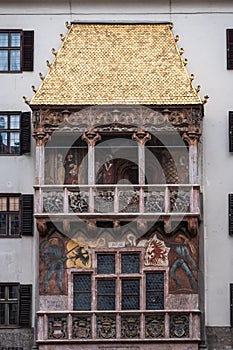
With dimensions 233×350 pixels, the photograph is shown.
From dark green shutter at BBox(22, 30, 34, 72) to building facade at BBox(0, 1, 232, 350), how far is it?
4 cm

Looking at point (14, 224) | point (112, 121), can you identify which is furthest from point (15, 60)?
point (14, 224)

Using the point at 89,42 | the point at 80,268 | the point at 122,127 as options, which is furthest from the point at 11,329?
the point at 89,42

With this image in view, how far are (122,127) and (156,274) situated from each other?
5093 mm

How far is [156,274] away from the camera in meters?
36.1

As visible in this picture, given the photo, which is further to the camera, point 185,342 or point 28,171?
point 28,171

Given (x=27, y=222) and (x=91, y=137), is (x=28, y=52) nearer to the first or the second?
(x=91, y=137)

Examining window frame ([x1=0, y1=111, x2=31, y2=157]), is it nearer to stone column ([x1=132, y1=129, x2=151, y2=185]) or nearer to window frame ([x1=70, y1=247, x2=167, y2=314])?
stone column ([x1=132, y1=129, x2=151, y2=185])

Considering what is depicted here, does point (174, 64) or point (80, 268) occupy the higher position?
point (174, 64)

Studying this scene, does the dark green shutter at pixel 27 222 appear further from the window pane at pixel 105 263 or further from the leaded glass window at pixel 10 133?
the window pane at pixel 105 263

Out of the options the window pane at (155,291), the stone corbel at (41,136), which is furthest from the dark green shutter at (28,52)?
the window pane at (155,291)

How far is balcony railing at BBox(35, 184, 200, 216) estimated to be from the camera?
35812 mm

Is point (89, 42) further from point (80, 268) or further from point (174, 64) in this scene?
point (80, 268)

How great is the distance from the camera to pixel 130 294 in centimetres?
3600

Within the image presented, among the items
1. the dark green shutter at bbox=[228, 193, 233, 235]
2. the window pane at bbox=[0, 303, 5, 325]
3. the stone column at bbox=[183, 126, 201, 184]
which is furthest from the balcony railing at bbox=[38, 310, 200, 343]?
the stone column at bbox=[183, 126, 201, 184]
